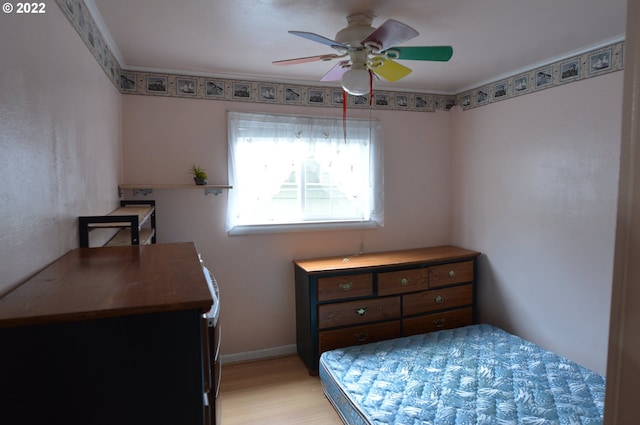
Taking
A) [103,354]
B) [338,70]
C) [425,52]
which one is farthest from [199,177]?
[103,354]

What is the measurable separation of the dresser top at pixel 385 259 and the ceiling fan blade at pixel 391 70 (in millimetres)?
1493

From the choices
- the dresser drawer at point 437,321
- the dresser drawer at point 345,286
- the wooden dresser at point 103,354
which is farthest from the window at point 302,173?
the wooden dresser at point 103,354

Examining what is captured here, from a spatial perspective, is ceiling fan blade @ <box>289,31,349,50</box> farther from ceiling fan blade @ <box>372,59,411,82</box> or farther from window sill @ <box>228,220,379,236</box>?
window sill @ <box>228,220,379,236</box>

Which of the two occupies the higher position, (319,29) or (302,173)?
(319,29)

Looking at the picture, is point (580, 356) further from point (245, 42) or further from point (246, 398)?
point (245, 42)

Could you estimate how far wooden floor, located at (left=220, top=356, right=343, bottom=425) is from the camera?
2.41 m

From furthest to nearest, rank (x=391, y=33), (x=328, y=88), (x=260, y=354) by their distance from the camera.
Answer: (x=328, y=88) → (x=260, y=354) → (x=391, y=33)

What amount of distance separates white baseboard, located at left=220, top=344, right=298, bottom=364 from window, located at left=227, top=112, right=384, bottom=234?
1088mm

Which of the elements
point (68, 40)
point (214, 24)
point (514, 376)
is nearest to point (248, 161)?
point (214, 24)

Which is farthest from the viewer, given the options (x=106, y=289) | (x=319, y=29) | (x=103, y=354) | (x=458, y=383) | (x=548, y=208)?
(x=548, y=208)

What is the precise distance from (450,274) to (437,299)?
263 millimetres

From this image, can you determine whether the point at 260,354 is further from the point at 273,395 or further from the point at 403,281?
the point at 403,281

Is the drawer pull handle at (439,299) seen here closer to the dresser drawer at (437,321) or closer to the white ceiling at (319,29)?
the dresser drawer at (437,321)

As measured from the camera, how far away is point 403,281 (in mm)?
3141
